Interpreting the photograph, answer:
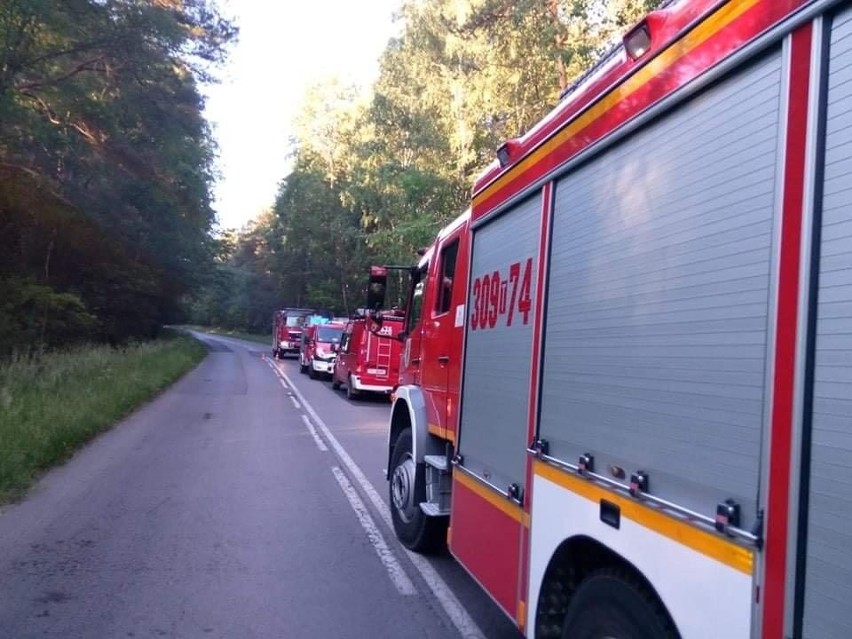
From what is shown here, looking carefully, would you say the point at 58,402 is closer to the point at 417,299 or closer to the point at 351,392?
the point at 417,299

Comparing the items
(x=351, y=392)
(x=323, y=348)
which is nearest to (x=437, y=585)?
(x=351, y=392)

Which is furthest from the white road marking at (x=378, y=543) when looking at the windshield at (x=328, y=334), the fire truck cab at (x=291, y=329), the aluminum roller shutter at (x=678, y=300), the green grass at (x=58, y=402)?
the fire truck cab at (x=291, y=329)

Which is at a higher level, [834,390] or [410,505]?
[834,390]

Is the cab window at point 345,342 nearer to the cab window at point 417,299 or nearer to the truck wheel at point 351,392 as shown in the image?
the truck wheel at point 351,392

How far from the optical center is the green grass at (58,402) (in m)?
10.5

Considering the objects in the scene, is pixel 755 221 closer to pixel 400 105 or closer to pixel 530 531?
pixel 530 531

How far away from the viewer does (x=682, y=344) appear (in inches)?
118

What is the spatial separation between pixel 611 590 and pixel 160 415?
51.0 feet

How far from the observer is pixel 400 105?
3180 centimetres

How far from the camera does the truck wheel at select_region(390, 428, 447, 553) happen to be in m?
6.80

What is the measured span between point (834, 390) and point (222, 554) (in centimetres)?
571

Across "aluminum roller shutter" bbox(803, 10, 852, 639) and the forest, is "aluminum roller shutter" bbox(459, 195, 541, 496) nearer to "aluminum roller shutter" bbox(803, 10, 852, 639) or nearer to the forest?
"aluminum roller shutter" bbox(803, 10, 852, 639)

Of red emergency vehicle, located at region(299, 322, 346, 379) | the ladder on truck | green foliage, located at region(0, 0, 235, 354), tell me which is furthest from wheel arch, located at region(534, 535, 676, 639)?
red emergency vehicle, located at region(299, 322, 346, 379)

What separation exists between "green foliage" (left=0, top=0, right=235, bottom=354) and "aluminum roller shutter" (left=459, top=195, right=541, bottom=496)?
1452 centimetres
